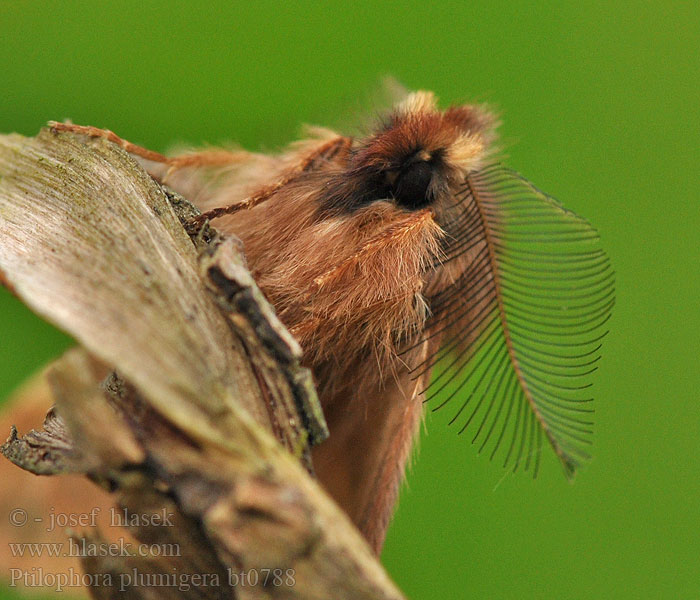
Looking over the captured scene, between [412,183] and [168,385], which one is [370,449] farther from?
[168,385]

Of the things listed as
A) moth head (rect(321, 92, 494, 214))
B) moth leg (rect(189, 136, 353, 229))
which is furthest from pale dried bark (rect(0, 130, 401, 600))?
moth head (rect(321, 92, 494, 214))

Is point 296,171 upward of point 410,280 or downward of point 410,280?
upward

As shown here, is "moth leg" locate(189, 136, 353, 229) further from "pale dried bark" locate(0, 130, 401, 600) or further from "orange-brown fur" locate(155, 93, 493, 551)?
"pale dried bark" locate(0, 130, 401, 600)

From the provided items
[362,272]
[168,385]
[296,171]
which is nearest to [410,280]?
[362,272]

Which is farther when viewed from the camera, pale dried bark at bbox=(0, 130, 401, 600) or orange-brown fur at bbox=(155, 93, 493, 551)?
orange-brown fur at bbox=(155, 93, 493, 551)

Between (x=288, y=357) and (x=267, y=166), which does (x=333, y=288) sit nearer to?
(x=288, y=357)

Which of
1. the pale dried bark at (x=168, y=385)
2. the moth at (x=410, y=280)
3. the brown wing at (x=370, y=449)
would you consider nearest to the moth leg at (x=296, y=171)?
the moth at (x=410, y=280)
